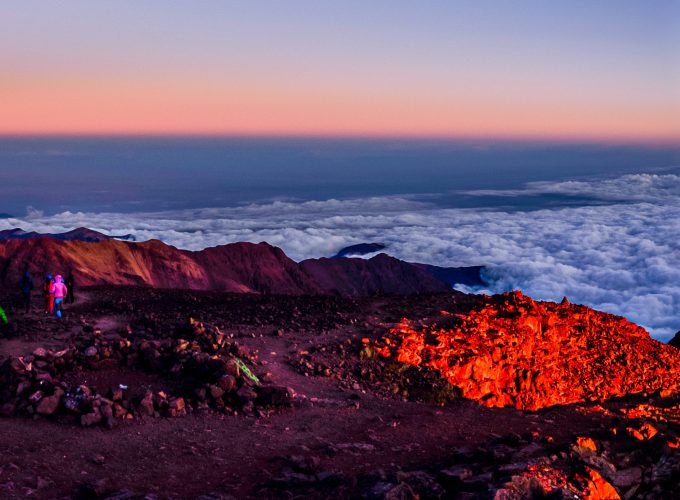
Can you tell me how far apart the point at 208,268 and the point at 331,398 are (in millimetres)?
34889

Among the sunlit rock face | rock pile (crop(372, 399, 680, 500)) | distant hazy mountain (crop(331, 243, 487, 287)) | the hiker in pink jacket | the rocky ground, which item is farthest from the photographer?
distant hazy mountain (crop(331, 243, 487, 287))

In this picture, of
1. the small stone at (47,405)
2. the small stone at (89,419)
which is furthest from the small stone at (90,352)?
the small stone at (89,419)

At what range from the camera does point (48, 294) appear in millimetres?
16250

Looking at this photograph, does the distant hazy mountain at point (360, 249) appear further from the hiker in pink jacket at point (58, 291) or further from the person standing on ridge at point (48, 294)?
the hiker in pink jacket at point (58, 291)

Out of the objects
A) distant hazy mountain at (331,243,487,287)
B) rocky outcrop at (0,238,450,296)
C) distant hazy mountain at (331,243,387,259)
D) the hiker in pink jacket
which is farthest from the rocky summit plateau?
distant hazy mountain at (331,243,387,259)

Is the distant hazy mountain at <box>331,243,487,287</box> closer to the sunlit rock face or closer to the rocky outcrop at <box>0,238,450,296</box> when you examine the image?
the rocky outcrop at <box>0,238,450,296</box>

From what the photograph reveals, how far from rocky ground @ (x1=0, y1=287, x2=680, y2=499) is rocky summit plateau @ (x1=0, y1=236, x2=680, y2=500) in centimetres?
3

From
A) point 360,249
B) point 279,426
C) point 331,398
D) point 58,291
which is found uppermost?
point 58,291

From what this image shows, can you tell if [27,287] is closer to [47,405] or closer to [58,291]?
[58,291]

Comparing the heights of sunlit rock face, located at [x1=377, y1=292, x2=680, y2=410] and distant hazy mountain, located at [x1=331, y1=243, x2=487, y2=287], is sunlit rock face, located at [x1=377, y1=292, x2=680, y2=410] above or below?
above

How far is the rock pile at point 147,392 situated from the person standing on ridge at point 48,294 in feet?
14.9

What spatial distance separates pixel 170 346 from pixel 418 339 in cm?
564

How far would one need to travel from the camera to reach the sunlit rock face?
14484 millimetres

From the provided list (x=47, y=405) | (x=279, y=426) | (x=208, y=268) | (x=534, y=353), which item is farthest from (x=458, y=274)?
(x=47, y=405)
